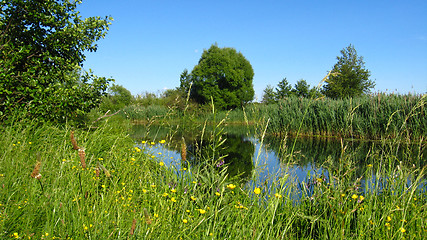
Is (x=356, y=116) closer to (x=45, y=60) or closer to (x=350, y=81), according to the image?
(x=45, y=60)

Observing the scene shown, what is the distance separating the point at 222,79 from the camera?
4038cm

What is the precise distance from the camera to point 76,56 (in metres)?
6.51

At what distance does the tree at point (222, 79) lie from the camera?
39312 mm

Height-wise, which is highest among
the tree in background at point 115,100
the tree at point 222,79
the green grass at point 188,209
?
the tree at point 222,79

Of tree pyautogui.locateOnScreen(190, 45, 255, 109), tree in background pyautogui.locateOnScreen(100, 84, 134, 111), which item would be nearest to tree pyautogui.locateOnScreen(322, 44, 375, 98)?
tree pyautogui.locateOnScreen(190, 45, 255, 109)

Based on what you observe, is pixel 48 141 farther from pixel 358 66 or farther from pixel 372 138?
pixel 358 66

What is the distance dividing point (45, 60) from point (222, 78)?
34.8m

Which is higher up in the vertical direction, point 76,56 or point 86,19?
point 86,19

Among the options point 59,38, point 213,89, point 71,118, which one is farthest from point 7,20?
point 213,89

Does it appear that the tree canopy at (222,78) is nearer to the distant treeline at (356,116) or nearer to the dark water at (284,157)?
the distant treeline at (356,116)

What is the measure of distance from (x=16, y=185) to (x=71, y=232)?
45.7 inches

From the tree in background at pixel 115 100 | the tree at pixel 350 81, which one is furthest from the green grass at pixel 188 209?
the tree at pixel 350 81

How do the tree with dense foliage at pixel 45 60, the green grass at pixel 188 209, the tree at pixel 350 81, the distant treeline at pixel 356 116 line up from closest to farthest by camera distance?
1. the green grass at pixel 188 209
2. the tree with dense foliage at pixel 45 60
3. the distant treeline at pixel 356 116
4. the tree at pixel 350 81

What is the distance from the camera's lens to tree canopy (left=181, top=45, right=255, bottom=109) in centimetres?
3931
